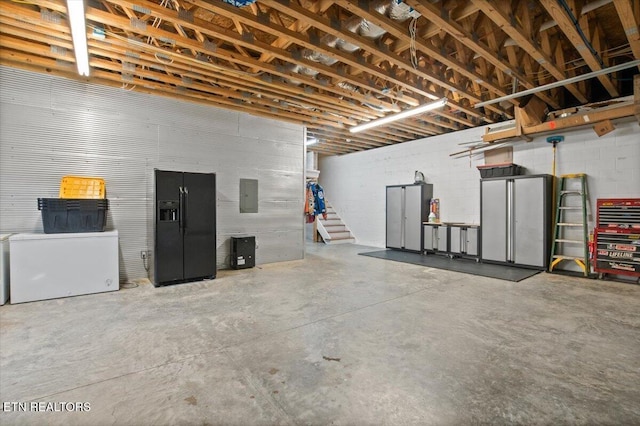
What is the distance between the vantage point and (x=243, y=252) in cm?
576

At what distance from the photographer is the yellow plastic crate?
169 inches

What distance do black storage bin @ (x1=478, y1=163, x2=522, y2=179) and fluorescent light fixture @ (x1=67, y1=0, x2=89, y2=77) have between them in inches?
274

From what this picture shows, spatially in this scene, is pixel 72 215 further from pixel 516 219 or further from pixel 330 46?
pixel 516 219

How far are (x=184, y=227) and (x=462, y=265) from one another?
5.46m

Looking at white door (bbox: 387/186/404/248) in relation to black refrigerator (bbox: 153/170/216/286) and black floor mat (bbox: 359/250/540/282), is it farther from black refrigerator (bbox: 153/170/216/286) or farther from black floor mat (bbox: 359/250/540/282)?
black refrigerator (bbox: 153/170/216/286)

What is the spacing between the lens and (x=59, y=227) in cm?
390

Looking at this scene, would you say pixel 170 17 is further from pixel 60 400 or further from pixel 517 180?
pixel 517 180

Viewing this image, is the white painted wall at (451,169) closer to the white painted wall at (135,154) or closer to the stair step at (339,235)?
the stair step at (339,235)

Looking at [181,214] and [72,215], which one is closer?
[72,215]

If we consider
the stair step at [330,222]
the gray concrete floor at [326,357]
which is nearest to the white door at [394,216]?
the stair step at [330,222]

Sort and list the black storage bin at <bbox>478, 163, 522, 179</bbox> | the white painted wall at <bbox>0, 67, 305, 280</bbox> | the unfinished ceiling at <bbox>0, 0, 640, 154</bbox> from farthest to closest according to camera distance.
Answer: the black storage bin at <bbox>478, 163, 522, 179</bbox> → the white painted wall at <bbox>0, 67, 305, 280</bbox> → the unfinished ceiling at <bbox>0, 0, 640, 154</bbox>

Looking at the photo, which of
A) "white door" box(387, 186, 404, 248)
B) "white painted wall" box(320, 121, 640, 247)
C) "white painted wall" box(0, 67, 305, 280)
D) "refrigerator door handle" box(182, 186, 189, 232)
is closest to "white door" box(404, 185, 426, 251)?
"white door" box(387, 186, 404, 248)

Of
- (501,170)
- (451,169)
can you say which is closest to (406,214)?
(451,169)

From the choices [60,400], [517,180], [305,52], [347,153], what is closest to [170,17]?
[305,52]
